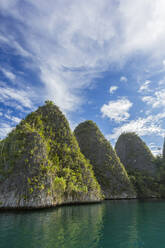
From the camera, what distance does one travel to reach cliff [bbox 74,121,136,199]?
49.3 metres

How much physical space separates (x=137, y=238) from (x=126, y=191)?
42144 millimetres

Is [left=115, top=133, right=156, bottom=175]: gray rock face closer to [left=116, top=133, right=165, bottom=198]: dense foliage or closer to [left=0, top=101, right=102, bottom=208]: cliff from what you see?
[left=116, top=133, right=165, bottom=198]: dense foliage

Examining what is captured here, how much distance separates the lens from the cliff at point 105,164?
49.3 metres

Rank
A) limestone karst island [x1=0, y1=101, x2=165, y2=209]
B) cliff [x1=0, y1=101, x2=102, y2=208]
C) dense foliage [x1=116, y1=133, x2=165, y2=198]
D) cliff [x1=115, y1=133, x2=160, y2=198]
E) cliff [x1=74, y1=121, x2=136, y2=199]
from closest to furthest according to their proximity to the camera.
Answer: cliff [x1=0, y1=101, x2=102, y2=208]
limestone karst island [x1=0, y1=101, x2=165, y2=209]
cliff [x1=74, y1=121, x2=136, y2=199]
dense foliage [x1=116, y1=133, x2=165, y2=198]
cliff [x1=115, y1=133, x2=160, y2=198]

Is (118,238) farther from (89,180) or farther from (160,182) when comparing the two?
(160,182)

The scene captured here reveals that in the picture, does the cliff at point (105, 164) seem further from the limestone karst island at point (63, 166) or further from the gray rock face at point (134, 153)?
the gray rock face at point (134, 153)

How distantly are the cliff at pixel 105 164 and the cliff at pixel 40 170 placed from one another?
36.1 ft

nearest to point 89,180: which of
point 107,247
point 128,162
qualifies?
point 107,247

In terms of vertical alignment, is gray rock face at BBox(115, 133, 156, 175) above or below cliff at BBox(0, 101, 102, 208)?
above

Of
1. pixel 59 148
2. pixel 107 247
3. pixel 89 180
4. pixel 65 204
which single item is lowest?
pixel 107 247

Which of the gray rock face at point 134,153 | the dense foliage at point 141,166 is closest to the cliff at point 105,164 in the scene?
the dense foliage at point 141,166

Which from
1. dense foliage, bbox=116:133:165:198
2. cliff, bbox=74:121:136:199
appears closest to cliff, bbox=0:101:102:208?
cliff, bbox=74:121:136:199

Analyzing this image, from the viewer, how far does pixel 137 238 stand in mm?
10945

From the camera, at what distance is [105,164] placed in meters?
53.5
